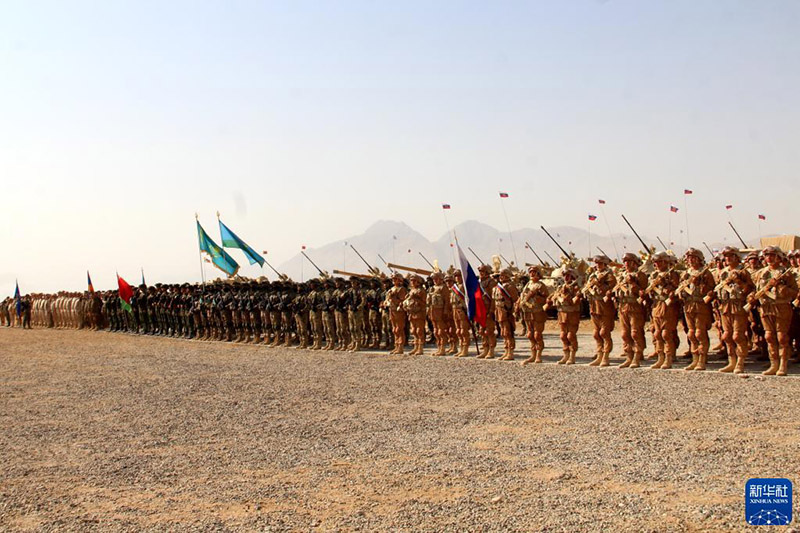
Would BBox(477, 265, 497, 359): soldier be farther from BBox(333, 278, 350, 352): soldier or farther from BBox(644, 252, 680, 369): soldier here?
BBox(333, 278, 350, 352): soldier

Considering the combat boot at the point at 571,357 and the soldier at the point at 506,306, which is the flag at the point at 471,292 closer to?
the soldier at the point at 506,306

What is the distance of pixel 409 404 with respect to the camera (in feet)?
36.4

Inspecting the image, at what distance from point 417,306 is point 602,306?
5.00 metres

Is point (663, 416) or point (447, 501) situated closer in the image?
point (447, 501)

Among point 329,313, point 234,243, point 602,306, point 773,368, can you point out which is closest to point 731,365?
point 773,368

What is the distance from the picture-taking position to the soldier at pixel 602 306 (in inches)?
571

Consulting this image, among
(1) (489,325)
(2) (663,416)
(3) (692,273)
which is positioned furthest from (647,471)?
(1) (489,325)

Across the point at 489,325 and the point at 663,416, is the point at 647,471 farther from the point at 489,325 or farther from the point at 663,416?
the point at 489,325

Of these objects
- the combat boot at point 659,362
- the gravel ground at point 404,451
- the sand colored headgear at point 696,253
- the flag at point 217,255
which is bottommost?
the gravel ground at point 404,451

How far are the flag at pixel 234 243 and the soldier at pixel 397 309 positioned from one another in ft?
27.8

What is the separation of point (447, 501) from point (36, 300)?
43.1m

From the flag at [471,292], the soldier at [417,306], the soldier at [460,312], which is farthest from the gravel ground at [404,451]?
the soldier at [417,306]

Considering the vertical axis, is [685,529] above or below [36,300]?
below

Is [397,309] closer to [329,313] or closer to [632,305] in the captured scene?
[329,313]
